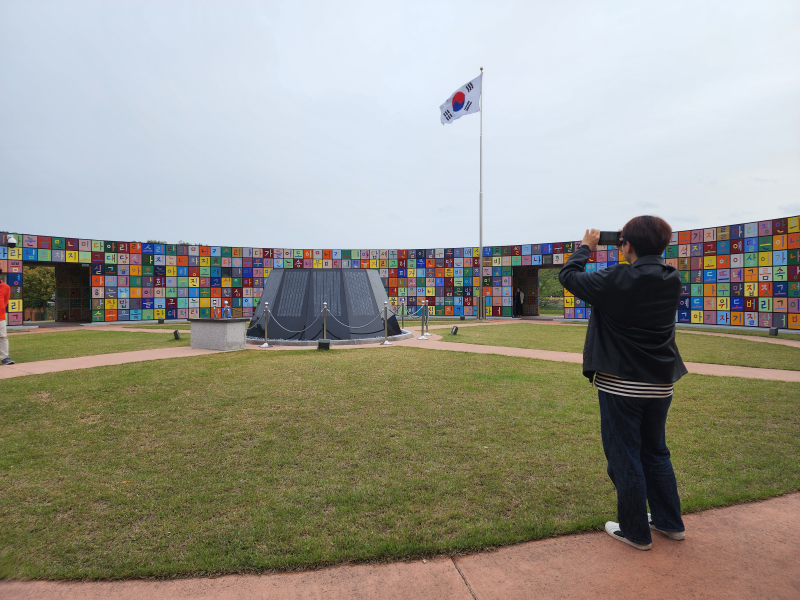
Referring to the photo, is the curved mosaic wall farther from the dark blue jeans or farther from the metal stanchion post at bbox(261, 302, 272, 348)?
the dark blue jeans

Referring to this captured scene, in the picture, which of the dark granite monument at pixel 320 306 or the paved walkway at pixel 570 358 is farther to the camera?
the dark granite monument at pixel 320 306

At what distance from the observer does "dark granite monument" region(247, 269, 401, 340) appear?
12711 millimetres

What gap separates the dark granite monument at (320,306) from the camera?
12711mm

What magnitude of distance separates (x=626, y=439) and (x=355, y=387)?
4578 mm

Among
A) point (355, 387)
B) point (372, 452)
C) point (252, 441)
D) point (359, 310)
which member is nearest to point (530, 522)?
point (372, 452)

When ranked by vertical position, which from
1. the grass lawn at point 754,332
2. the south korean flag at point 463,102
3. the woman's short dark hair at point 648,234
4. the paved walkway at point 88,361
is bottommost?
the grass lawn at point 754,332

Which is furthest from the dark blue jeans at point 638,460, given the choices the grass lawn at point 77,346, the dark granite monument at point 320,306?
the grass lawn at point 77,346

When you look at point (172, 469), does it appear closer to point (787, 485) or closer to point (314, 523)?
point (314, 523)

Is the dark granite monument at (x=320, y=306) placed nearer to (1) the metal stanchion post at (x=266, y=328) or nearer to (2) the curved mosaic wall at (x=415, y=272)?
(1) the metal stanchion post at (x=266, y=328)

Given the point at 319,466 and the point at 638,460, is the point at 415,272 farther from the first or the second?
the point at 638,460

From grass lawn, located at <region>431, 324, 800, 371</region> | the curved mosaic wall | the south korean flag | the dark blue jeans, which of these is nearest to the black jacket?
the dark blue jeans

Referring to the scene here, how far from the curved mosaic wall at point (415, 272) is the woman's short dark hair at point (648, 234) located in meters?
19.3

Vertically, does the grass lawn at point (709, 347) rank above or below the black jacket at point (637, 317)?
below

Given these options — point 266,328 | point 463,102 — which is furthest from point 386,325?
point 463,102
